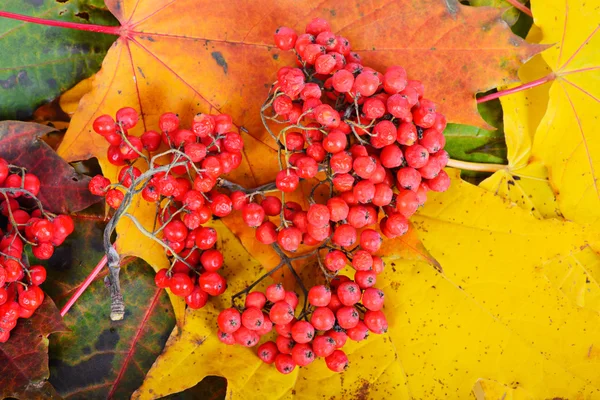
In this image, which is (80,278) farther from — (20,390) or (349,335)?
(349,335)

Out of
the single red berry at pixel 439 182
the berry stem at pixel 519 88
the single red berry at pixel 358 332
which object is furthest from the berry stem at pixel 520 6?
the single red berry at pixel 358 332

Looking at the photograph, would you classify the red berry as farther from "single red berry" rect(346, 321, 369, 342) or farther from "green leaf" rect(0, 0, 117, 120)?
"green leaf" rect(0, 0, 117, 120)

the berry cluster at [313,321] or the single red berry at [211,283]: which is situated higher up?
the single red berry at [211,283]

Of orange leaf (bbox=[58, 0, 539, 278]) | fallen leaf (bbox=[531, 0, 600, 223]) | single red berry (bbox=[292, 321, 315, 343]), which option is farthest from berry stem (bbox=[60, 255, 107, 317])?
fallen leaf (bbox=[531, 0, 600, 223])

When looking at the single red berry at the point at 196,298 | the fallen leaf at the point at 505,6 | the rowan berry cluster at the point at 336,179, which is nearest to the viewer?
the rowan berry cluster at the point at 336,179

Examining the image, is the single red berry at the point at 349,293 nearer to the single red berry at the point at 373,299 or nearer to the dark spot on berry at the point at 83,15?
the single red berry at the point at 373,299

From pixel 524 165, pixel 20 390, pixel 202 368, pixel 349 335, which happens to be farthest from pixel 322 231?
pixel 20 390

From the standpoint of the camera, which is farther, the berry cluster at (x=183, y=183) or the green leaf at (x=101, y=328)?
the green leaf at (x=101, y=328)
